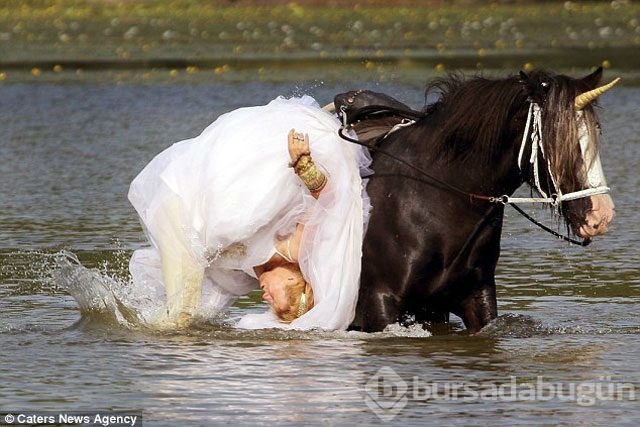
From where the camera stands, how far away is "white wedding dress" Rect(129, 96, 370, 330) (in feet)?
23.9

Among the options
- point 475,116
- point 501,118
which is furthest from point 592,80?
point 475,116

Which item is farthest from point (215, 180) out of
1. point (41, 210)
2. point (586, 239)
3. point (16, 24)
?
point (16, 24)

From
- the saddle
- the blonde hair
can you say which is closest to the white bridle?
the saddle

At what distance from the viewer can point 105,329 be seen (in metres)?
7.96

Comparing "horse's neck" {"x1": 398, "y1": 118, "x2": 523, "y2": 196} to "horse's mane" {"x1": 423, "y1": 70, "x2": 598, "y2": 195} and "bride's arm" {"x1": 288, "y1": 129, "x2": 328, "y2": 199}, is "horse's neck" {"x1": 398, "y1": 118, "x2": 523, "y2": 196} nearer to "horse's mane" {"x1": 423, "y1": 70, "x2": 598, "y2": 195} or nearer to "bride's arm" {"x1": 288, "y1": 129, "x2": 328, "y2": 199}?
"horse's mane" {"x1": 423, "y1": 70, "x2": 598, "y2": 195}

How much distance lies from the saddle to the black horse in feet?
0.21

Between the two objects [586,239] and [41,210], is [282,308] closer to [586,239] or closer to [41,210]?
[586,239]

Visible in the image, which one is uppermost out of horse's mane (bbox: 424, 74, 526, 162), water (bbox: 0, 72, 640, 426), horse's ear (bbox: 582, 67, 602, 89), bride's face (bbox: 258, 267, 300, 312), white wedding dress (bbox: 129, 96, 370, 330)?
horse's ear (bbox: 582, 67, 602, 89)

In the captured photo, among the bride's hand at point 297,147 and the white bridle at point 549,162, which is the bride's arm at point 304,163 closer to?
the bride's hand at point 297,147

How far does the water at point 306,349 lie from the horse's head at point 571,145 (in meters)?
0.67

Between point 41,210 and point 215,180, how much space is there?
4922 millimetres

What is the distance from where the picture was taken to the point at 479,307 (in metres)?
7.39

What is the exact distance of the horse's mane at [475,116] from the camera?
6.98 metres

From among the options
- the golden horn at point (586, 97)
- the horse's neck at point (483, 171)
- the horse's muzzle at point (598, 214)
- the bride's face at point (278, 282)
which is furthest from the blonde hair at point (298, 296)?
the golden horn at point (586, 97)
